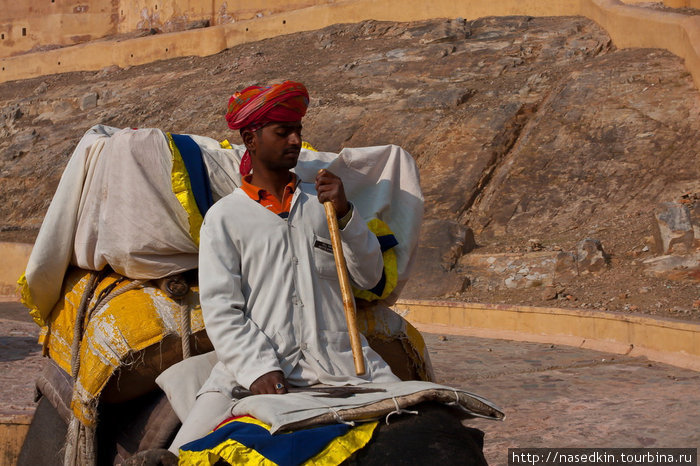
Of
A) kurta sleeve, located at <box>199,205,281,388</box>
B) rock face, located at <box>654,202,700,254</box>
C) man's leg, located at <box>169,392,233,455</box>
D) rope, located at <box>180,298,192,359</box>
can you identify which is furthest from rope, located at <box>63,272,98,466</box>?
rock face, located at <box>654,202,700,254</box>

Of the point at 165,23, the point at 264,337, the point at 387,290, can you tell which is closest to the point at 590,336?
the point at 387,290

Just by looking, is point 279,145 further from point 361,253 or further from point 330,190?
point 361,253

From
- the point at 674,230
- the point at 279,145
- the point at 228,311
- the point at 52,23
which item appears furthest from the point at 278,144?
the point at 52,23

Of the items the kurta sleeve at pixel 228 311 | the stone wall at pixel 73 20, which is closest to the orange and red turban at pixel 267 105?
the kurta sleeve at pixel 228 311

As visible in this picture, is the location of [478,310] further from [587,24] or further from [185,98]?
[185,98]

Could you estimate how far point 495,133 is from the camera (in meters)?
17.7

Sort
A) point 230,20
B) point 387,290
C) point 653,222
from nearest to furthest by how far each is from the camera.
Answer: point 387,290, point 653,222, point 230,20

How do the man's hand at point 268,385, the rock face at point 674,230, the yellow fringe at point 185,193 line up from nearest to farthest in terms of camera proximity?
the man's hand at point 268,385
the yellow fringe at point 185,193
the rock face at point 674,230

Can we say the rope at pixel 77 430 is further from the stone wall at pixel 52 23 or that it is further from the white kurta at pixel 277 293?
the stone wall at pixel 52 23

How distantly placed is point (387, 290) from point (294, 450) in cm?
118

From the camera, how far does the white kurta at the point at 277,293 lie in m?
2.81

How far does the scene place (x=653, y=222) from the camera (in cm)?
1162

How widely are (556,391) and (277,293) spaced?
4.43 meters

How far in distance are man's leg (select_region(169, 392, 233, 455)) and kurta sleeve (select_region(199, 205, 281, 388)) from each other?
0.09m
